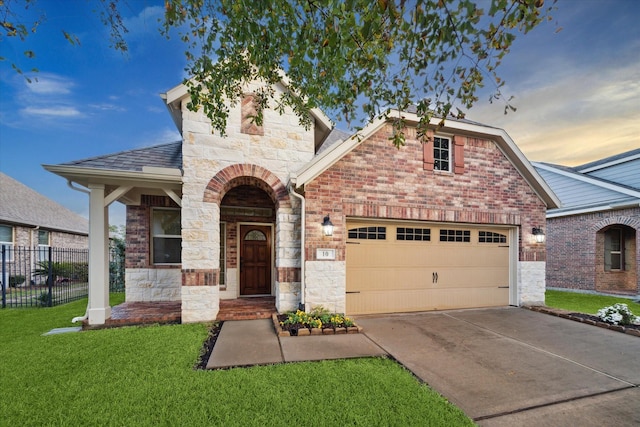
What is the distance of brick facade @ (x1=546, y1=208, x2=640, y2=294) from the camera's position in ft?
35.9

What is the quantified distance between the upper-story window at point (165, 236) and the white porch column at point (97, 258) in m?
2.06

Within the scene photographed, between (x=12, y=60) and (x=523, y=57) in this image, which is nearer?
(x=12, y=60)

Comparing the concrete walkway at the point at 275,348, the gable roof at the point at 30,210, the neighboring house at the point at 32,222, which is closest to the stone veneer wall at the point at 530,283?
the concrete walkway at the point at 275,348

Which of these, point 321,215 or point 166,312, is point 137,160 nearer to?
point 166,312

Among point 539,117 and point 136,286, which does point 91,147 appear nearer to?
point 136,286

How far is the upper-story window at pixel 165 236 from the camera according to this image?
8.05 metres

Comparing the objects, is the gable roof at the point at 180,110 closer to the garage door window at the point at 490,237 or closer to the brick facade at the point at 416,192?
the brick facade at the point at 416,192

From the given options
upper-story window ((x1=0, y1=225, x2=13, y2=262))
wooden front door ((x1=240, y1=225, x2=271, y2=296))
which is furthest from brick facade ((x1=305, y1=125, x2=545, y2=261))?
upper-story window ((x1=0, y1=225, x2=13, y2=262))

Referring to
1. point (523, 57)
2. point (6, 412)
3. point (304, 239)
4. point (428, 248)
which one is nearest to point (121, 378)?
point (6, 412)

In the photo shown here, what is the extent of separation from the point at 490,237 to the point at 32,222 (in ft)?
69.6

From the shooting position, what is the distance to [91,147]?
25.3m

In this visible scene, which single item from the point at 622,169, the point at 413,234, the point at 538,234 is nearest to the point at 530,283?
the point at 538,234

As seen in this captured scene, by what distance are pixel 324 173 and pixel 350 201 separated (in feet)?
3.03

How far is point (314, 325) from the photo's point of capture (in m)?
5.45
